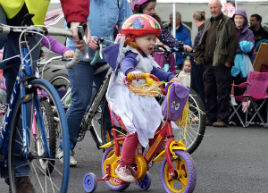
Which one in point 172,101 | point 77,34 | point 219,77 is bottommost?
point 219,77

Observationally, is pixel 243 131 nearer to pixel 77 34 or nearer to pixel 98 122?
pixel 98 122

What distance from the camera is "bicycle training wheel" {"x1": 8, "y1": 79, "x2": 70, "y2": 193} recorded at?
382 centimetres

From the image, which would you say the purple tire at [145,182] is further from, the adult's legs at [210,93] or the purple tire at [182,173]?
the adult's legs at [210,93]

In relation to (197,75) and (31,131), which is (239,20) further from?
(31,131)

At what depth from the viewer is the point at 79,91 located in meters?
6.38

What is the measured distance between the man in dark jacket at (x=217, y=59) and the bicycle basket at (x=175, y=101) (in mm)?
6653

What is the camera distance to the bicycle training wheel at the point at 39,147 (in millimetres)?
3824

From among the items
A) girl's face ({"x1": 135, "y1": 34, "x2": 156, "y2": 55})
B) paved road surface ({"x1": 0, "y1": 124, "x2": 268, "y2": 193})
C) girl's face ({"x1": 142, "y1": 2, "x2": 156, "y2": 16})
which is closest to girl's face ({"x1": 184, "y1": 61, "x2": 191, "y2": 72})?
paved road surface ({"x1": 0, "y1": 124, "x2": 268, "y2": 193})

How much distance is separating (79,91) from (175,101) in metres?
1.46

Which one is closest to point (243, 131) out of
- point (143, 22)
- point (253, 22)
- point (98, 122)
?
point (253, 22)

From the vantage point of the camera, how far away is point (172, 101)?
5.15 m

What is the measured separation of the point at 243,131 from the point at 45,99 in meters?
7.30

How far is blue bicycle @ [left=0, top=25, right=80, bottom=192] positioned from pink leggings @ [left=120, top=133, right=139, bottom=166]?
837 millimetres

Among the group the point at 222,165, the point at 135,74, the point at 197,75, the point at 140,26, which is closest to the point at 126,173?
the point at 135,74
